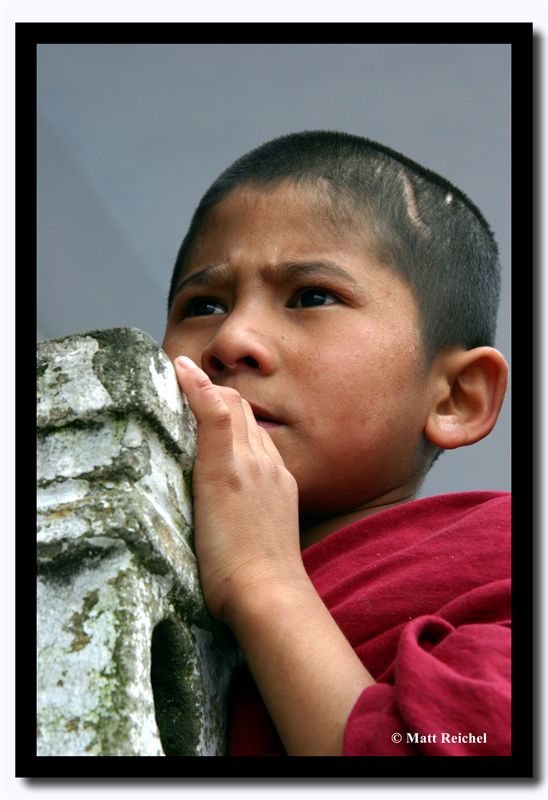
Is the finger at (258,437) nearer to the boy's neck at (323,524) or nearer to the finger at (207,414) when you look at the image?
the finger at (207,414)

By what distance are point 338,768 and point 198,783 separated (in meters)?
0.16

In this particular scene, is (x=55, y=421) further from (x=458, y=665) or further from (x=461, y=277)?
(x=461, y=277)

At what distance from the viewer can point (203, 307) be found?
200 centimetres

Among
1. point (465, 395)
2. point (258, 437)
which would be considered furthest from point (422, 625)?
point (465, 395)

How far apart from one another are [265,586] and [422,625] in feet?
0.64

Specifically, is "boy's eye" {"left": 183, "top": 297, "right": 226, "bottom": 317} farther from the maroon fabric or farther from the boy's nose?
the maroon fabric

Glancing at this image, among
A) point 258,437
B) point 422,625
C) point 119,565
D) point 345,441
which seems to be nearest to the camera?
point 119,565

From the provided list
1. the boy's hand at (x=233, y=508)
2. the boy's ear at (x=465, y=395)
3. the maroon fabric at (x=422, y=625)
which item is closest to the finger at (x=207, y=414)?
the boy's hand at (x=233, y=508)

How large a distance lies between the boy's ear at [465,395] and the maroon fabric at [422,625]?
27 cm

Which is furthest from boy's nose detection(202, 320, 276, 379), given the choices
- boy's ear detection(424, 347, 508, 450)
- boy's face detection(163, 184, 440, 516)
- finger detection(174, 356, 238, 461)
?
boy's ear detection(424, 347, 508, 450)

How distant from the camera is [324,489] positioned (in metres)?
1.85

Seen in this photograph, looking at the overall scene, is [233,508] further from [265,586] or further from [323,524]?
[323,524]

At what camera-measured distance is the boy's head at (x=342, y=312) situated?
1.80 meters

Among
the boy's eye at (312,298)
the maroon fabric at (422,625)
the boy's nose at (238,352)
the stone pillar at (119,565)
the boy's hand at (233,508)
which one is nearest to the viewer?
the stone pillar at (119,565)
